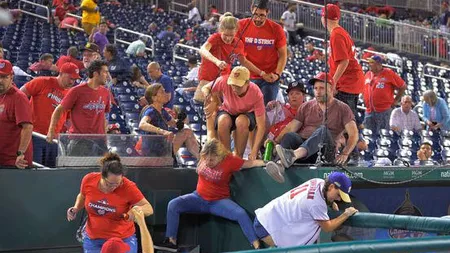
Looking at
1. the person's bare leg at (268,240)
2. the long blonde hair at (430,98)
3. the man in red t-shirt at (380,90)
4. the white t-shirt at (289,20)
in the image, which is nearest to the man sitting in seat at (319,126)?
the person's bare leg at (268,240)

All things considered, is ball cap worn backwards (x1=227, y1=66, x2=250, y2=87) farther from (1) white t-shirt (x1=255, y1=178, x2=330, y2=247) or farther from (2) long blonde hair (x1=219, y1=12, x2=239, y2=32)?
(1) white t-shirt (x1=255, y1=178, x2=330, y2=247)

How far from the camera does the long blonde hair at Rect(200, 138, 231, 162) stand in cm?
978

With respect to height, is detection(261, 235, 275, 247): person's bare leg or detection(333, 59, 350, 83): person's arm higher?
detection(333, 59, 350, 83): person's arm

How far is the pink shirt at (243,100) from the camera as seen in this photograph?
33.5 ft

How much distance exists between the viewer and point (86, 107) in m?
10.4

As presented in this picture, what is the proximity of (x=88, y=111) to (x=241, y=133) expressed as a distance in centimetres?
147

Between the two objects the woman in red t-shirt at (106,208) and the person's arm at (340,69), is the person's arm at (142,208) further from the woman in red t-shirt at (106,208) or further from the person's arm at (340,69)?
the person's arm at (340,69)

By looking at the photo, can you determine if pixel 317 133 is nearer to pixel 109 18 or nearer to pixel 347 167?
pixel 347 167

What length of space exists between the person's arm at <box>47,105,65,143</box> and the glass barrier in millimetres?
83

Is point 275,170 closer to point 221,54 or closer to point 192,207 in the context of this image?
point 192,207

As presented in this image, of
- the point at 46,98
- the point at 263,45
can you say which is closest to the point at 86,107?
the point at 46,98

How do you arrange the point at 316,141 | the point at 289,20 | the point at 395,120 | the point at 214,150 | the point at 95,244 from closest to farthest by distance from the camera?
the point at 95,244, the point at 316,141, the point at 214,150, the point at 395,120, the point at 289,20

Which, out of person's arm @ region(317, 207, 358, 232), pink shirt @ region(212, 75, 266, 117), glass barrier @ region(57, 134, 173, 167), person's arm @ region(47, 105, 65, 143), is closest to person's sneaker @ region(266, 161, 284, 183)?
pink shirt @ region(212, 75, 266, 117)

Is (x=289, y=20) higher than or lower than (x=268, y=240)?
higher
